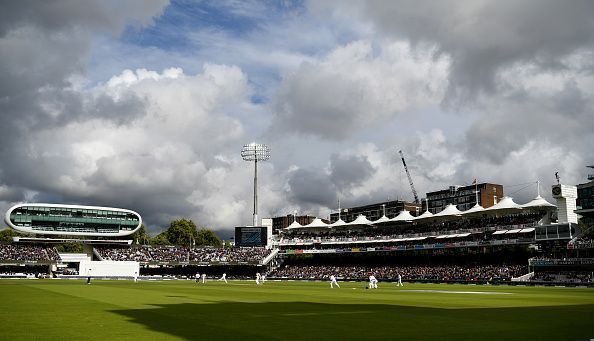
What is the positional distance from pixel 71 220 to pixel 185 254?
82.3ft

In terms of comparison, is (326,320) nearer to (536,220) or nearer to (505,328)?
(505,328)

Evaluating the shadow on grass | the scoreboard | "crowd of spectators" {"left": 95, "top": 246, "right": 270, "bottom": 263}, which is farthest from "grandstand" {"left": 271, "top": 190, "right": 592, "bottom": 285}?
the shadow on grass

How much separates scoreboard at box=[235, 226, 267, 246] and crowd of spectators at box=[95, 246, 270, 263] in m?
2.46

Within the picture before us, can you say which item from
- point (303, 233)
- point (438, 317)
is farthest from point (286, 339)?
point (303, 233)

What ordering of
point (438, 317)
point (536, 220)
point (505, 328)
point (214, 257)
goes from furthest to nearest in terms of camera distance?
point (214, 257), point (536, 220), point (438, 317), point (505, 328)

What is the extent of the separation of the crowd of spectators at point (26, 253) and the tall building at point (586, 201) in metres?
93.2

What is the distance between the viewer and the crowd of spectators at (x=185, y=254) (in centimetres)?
11556

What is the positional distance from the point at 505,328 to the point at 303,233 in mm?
112993

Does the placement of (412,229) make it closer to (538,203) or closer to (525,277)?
(538,203)

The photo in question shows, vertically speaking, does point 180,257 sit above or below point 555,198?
below

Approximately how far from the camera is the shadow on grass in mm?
16500

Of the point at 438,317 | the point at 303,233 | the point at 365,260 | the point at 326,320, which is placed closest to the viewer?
the point at 326,320

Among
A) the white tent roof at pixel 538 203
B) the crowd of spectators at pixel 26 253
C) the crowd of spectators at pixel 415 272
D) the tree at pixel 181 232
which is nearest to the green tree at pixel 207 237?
the tree at pixel 181 232

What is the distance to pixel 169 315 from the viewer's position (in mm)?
22859
